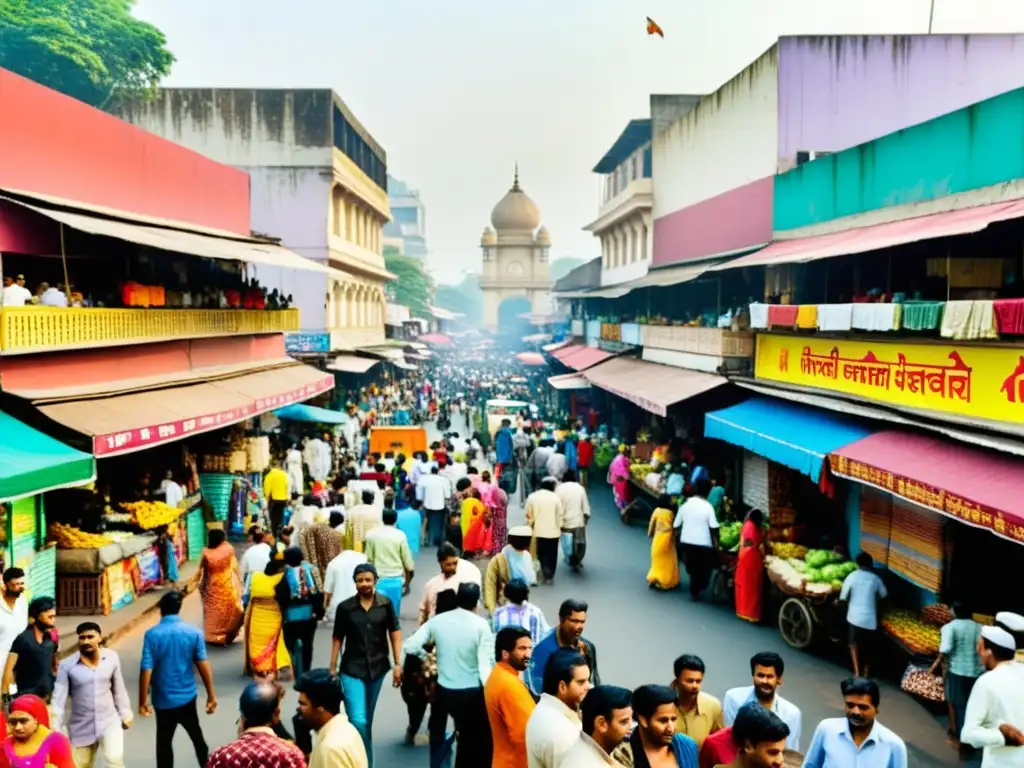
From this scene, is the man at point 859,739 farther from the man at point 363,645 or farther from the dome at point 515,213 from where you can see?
the dome at point 515,213

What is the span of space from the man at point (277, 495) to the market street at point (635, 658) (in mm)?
2623

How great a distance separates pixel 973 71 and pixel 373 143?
24261 mm

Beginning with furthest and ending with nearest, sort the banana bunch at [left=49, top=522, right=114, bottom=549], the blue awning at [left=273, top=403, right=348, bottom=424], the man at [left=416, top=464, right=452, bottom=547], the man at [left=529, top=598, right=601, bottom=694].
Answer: the blue awning at [left=273, top=403, right=348, bottom=424], the man at [left=416, top=464, right=452, bottom=547], the banana bunch at [left=49, top=522, right=114, bottom=549], the man at [left=529, top=598, right=601, bottom=694]

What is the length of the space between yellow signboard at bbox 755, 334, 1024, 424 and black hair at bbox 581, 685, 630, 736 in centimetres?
559

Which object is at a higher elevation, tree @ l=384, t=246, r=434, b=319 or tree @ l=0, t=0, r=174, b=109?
tree @ l=0, t=0, r=174, b=109

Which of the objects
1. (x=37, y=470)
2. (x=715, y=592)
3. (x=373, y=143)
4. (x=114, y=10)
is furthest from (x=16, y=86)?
(x=114, y=10)

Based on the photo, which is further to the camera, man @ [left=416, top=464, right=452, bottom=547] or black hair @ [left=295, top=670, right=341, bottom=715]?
man @ [left=416, top=464, right=452, bottom=547]

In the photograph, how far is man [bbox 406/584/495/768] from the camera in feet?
19.6

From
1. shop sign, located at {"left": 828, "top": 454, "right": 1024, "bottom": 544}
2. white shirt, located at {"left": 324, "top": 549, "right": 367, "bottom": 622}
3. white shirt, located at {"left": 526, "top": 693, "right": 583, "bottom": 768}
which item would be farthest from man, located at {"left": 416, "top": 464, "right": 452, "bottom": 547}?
white shirt, located at {"left": 526, "top": 693, "right": 583, "bottom": 768}

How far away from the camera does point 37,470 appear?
8477 millimetres

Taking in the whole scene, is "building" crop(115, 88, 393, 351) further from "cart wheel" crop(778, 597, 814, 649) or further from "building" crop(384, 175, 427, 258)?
"building" crop(384, 175, 427, 258)

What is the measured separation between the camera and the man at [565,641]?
Result: 5523 millimetres

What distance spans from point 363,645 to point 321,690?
2.16 meters

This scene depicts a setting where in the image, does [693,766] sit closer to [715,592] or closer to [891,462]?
[891,462]
